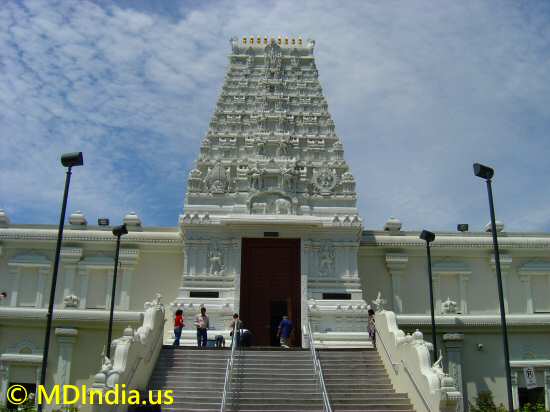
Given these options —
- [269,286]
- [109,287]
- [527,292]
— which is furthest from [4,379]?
[527,292]

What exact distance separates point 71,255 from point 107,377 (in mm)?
13983

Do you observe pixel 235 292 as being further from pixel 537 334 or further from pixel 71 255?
pixel 537 334

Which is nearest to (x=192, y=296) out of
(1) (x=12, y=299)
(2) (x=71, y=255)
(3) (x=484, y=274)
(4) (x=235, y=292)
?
(4) (x=235, y=292)

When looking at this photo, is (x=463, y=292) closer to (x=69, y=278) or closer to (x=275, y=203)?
(x=275, y=203)

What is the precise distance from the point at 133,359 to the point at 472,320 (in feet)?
55.0

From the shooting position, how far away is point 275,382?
19.8m

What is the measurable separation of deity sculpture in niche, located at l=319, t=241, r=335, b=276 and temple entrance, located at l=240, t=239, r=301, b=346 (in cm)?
111

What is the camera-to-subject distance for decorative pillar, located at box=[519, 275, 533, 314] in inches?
1196

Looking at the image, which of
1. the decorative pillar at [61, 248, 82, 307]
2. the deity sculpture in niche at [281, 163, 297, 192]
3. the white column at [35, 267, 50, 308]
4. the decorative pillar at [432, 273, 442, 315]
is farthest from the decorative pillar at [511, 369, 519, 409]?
the white column at [35, 267, 50, 308]

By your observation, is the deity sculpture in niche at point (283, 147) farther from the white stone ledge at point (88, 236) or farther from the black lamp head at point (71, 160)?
the black lamp head at point (71, 160)

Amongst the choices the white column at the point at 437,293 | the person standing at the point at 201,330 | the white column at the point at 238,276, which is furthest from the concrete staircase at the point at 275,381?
the white column at the point at 437,293

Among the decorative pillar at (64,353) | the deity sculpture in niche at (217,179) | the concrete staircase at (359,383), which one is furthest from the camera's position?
the deity sculpture in niche at (217,179)

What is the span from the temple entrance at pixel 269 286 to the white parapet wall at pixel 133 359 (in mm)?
5489

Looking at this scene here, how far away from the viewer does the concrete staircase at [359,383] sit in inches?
742
